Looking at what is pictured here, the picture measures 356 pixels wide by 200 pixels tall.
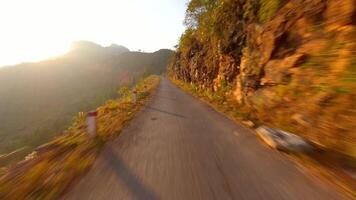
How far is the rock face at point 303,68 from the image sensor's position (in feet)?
20.9

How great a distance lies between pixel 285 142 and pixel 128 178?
13.3 ft

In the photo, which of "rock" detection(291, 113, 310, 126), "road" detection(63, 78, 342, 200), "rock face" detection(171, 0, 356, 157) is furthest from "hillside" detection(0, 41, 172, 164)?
"rock" detection(291, 113, 310, 126)

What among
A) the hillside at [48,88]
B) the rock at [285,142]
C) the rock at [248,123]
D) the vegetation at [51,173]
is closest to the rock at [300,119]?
the rock at [285,142]

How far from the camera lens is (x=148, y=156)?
20.9ft

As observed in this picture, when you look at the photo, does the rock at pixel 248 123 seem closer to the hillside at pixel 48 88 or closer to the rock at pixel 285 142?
the rock at pixel 285 142

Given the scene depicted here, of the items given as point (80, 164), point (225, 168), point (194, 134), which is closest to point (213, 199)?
point (225, 168)

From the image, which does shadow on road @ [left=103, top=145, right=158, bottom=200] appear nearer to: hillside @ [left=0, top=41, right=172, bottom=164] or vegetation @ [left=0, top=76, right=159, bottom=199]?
vegetation @ [left=0, top=76, right=159, bottom=199]

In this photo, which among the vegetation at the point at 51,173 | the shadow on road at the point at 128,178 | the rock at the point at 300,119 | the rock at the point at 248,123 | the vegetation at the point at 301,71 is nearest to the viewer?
the shadow on road at the point at 128,178

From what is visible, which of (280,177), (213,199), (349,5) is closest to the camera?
(213,199)

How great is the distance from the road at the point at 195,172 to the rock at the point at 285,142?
0.28 meters

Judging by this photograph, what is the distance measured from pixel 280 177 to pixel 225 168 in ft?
3.56

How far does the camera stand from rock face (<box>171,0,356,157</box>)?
6.38 m

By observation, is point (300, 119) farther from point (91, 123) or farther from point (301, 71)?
point (91, 123)

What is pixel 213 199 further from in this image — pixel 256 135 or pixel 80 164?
pixel 256 135
